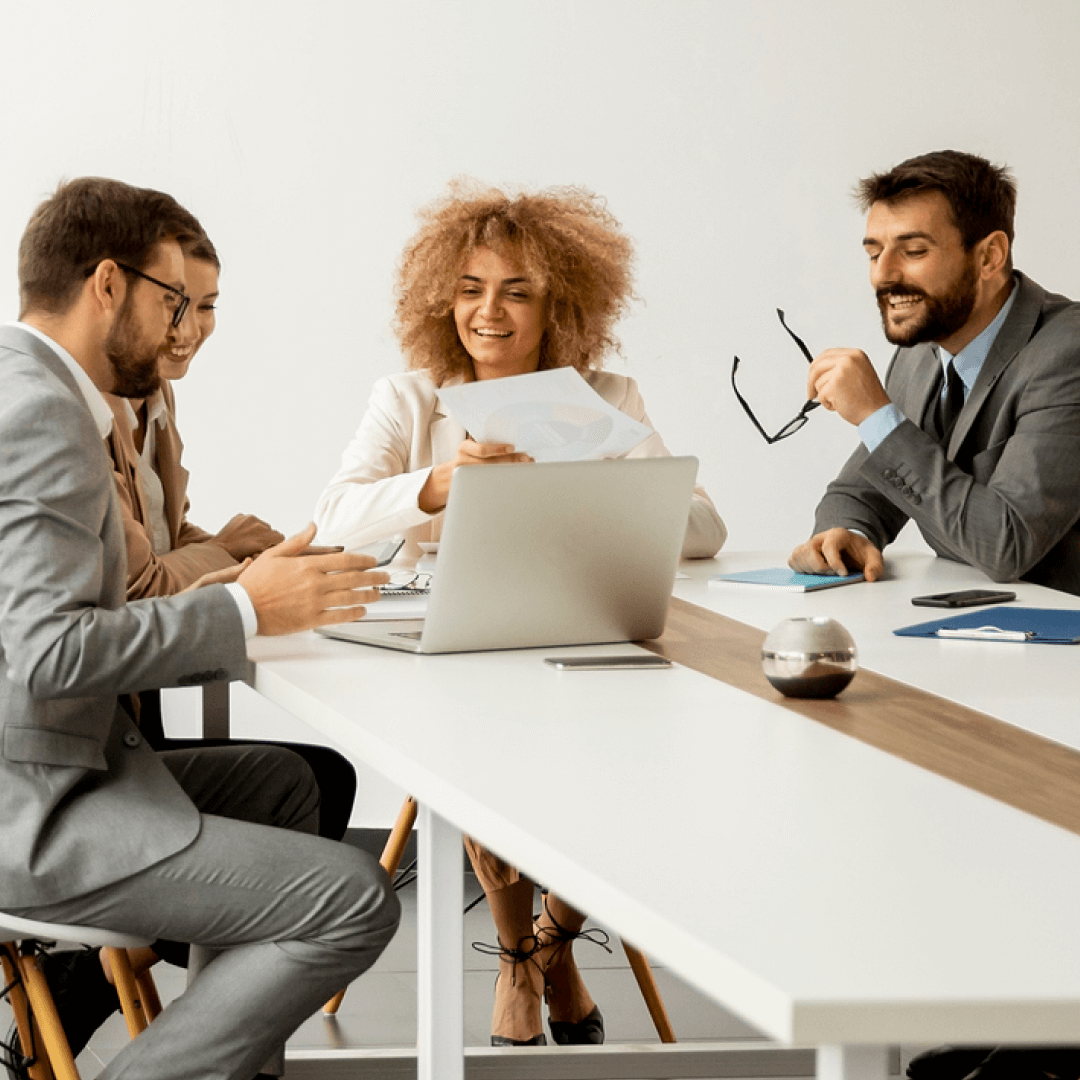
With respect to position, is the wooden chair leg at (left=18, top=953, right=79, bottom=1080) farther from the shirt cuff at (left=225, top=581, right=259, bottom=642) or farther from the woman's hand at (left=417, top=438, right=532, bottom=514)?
the woman's hand at (left=417, top=438, right=532, bottom=514)

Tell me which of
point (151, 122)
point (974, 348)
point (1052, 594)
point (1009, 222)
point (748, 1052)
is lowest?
point (748, 1052)

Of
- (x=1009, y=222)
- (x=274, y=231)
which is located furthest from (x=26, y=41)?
(x=1009, y=222)

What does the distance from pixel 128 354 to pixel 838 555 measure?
1.15 metres

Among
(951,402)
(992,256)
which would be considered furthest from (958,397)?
(992,256)

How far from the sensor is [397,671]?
62.8 inches

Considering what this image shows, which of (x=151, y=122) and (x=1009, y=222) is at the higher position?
(x=151, y=122)

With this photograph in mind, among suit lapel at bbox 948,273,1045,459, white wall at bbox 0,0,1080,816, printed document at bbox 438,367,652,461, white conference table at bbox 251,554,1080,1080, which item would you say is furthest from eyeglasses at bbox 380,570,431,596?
white wall at bbox 0,0,1080,816

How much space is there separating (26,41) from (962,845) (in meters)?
3.25

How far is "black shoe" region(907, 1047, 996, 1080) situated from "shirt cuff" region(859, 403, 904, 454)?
102 centimetres

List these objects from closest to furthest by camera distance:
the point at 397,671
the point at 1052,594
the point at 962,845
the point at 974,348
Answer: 1. the point at 962,845
2. the point at 397,671
3. the point at 1052,594
4. the point at 974,348

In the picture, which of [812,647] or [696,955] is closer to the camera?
[696,955]

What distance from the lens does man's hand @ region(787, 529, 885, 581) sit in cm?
A: 232

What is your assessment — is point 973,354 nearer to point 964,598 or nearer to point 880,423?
point 880,423

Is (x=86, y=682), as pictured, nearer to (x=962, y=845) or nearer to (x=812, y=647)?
(x=812, y=647)
